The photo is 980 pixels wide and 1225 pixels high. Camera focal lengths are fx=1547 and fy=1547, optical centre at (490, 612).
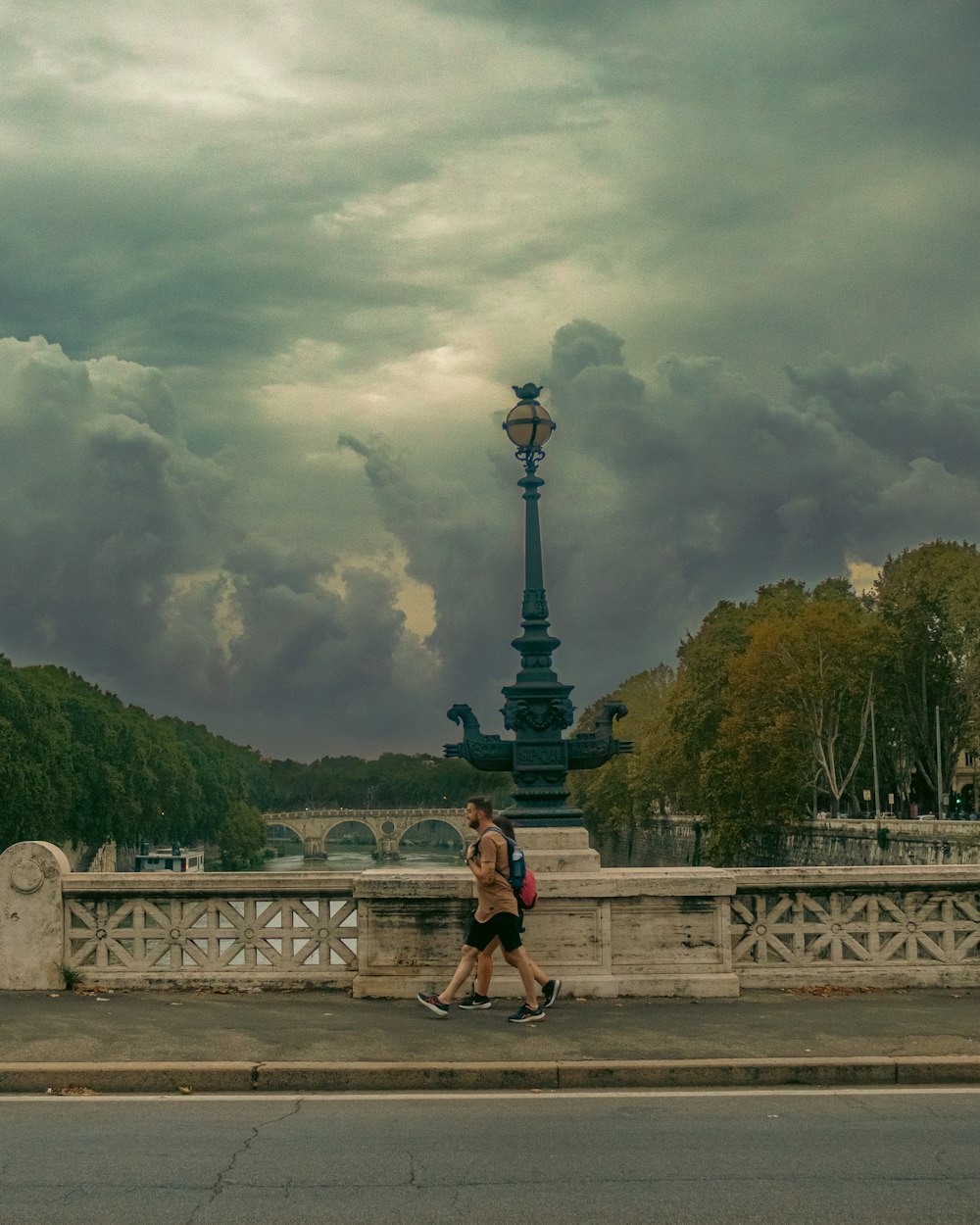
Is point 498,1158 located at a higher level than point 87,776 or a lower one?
lower

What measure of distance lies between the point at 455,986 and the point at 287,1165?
12.8ft

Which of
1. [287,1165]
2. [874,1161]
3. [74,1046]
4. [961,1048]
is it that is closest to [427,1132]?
[287,1165]

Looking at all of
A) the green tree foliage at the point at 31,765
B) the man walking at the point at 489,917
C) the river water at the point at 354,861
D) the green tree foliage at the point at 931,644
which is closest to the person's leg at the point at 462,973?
the man walking at the point at 489,917

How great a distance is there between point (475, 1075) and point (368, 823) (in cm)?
17442

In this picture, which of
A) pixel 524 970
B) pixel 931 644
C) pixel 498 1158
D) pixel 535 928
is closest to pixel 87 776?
pixel 931 644

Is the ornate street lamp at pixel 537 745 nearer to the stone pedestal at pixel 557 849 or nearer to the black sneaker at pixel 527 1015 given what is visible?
the stone pedestal at pixel 557 849

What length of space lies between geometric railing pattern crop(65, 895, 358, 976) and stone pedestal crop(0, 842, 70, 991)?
14cm

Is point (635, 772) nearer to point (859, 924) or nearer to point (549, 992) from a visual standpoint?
point (859, 924)

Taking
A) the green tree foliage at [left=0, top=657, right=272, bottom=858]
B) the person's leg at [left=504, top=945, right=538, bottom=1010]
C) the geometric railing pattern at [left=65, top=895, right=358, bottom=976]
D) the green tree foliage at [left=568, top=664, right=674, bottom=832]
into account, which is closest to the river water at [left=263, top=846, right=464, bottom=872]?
the green tree foliage at [left=0, top=657, right=272, bottom=858]

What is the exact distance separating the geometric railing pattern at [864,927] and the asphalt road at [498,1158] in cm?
339

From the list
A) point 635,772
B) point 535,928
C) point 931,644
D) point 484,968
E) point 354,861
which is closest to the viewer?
point 484,968

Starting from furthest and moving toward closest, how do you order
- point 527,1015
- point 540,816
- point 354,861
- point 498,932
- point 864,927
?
point 354,861 → point 540,816 → point 864,927 → point 498,932 → point 527,1015

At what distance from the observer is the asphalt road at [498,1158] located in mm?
6551

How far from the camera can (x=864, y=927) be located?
12664 millimetres
